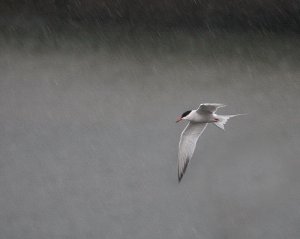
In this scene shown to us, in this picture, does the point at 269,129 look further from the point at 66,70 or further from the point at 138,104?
the point at 66,70

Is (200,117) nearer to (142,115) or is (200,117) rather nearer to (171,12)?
(142,115)

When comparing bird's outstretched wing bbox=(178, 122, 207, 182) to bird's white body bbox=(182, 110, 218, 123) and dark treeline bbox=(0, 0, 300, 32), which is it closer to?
bird's white body bbox=(182, 110, 218, 123)

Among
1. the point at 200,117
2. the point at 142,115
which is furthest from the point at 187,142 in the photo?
the point at 142,115

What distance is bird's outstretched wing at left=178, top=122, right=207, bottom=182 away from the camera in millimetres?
3719

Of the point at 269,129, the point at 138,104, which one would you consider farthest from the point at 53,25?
the point at 269,129

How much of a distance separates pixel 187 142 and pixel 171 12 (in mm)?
998

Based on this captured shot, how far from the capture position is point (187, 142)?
3730 mm

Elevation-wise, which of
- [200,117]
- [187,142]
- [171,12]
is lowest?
[187,142]

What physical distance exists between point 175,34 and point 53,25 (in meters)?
0.78

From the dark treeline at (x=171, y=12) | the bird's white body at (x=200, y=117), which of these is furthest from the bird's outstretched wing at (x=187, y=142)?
the dark treeline at (x=171, y=12)

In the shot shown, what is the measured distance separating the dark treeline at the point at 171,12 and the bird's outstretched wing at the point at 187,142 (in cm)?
92

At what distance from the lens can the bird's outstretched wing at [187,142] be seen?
3.72 meters

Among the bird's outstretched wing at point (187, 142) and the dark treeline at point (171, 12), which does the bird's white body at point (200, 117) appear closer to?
the bird's outstretched wing at point (187, 142)

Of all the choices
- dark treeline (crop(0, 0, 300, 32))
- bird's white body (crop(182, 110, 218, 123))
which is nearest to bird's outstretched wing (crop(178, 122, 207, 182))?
bird's white body (crop(182, 110, 218, 123))
